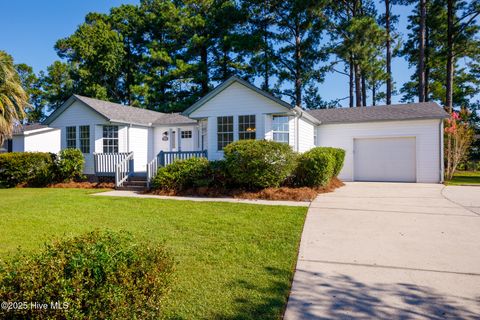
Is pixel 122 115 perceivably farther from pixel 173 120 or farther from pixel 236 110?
pixel 236 110

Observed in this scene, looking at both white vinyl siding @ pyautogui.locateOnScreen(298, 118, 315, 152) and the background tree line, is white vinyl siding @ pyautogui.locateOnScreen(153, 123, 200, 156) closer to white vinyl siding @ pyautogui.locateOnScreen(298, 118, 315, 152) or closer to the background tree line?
white vinyl siding @ pyautogui.locateOnScreen(298, 118, 315, 152)

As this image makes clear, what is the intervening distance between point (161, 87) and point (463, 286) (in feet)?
98.7

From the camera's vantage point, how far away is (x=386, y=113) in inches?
615

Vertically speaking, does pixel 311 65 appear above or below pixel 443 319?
above

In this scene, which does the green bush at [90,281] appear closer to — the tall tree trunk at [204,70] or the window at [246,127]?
the window at [246,127]

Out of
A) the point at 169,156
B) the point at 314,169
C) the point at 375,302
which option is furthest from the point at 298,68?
the point at 375,302

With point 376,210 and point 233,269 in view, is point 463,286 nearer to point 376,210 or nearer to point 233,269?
point 233,269

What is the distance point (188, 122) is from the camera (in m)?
16.4

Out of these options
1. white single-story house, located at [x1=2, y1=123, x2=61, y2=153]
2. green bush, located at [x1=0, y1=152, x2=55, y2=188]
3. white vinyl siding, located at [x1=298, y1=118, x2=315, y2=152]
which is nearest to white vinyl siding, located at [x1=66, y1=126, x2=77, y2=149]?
green bush, located at [x1=0, y1=152, x2=55, y2=188]

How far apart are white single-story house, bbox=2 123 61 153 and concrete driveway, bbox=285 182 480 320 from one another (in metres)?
19.1

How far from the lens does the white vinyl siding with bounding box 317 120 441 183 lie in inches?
554

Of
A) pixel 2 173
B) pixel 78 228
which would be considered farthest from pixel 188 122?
pixel 78 228

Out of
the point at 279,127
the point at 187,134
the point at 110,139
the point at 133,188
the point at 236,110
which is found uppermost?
the point at 236,110

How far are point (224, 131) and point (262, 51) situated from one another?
51.9 ft
